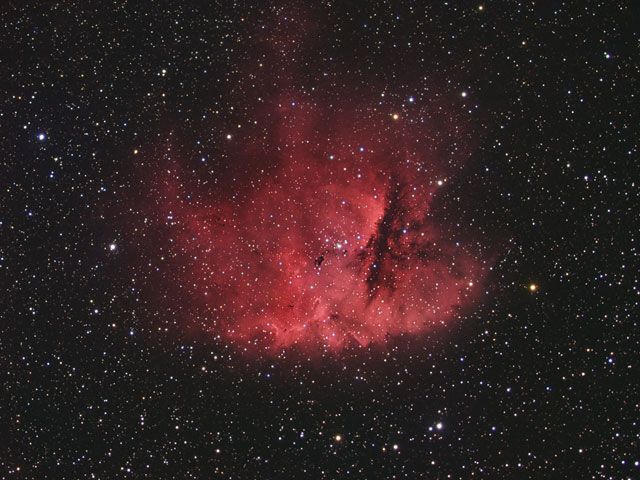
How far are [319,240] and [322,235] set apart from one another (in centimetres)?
4

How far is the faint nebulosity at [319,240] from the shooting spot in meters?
2.17

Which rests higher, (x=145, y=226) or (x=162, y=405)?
(x=145, y=226)

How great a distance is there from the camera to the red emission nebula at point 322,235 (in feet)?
7.29

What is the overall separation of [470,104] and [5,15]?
276cm

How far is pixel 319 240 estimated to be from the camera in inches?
91.6

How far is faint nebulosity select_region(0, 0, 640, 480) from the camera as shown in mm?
2166

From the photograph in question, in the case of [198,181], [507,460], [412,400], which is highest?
[198,181]

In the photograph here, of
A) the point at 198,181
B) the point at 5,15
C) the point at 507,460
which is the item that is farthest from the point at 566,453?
the point at 5,15

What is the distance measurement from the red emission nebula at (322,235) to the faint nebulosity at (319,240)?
1 cm

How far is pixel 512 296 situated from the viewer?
2.27 m

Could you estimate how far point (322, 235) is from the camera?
2326 mm

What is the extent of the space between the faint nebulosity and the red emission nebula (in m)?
0.01

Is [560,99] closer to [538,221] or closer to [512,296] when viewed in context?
[538,221]

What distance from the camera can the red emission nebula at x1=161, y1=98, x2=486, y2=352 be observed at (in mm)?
2221
